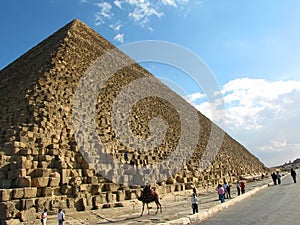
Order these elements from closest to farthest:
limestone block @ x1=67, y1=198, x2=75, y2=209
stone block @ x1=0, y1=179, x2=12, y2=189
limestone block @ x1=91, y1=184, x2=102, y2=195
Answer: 1. stone block @ x1=0, y1=179, x2=12, y2=189
2. limestone block @ x1=67, y1=198, x2=75, y2=209
3. limestone block @ x1=91, y1=184, x2=102, y2=195

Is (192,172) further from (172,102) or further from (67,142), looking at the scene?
(172,102)

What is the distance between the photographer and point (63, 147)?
11508 mm

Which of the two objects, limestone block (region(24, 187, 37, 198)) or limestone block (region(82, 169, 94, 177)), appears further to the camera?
limestone block (region(82, 169, 94, 177))

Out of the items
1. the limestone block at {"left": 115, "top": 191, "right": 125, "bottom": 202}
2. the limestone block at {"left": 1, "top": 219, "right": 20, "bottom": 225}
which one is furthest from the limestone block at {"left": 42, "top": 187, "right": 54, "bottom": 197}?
the limestone block at {"left": 115, "top": 191, "right": 125, "bottom": 202}

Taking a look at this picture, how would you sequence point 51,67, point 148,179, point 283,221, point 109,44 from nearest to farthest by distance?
point 283,221, point 148,179, point 51,67, point 109,44

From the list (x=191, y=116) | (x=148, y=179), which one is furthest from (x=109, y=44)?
(x=148, y=179)

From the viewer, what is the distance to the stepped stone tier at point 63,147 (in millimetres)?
9109

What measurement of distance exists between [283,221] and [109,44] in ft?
94.8

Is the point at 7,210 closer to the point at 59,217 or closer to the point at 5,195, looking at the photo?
the point at 5,195

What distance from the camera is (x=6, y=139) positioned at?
1087 centimetres

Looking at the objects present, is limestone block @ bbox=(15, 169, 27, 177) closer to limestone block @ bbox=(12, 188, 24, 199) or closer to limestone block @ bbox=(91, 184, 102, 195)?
A: limestone block @ bbox=(12, 188, 24, 199)

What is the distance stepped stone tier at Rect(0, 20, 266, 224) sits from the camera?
911cm

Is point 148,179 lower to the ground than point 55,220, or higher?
higher

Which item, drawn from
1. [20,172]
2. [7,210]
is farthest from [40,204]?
[20,172]
